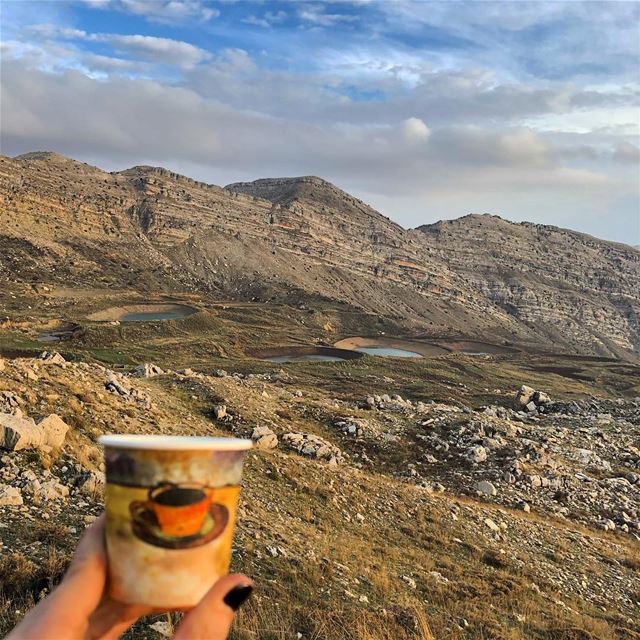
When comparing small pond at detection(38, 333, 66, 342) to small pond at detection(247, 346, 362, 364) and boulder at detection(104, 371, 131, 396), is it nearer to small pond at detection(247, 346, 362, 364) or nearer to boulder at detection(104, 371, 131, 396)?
small pond at detection(247, 346, 362, 364)

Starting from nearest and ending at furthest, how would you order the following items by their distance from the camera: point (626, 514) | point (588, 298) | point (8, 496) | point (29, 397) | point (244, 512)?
point (8, 496)
point (244, 512)
point (29, 397)
point (626, 514)
point (588, 298)

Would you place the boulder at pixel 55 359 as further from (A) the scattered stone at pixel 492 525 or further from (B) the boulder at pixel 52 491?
(A) the scattered stone at pixel 492 525

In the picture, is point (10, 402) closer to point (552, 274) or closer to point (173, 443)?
point (173, 443)

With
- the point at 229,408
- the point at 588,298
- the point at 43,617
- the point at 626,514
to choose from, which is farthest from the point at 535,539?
the point at 588,298

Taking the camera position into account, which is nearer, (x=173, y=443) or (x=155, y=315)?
(x=173, y=443)

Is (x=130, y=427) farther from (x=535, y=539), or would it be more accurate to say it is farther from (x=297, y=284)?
(x=297, y=284)

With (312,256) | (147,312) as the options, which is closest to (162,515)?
(147,312)

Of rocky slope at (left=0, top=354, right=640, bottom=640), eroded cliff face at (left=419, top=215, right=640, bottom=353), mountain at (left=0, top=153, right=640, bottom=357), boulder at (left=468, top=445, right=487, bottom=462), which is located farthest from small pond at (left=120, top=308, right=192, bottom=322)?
eroded cliff face at (left=419, top=215, right=640, bottom=353)

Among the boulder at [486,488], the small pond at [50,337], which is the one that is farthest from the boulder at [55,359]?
the small pond at [50,337]
